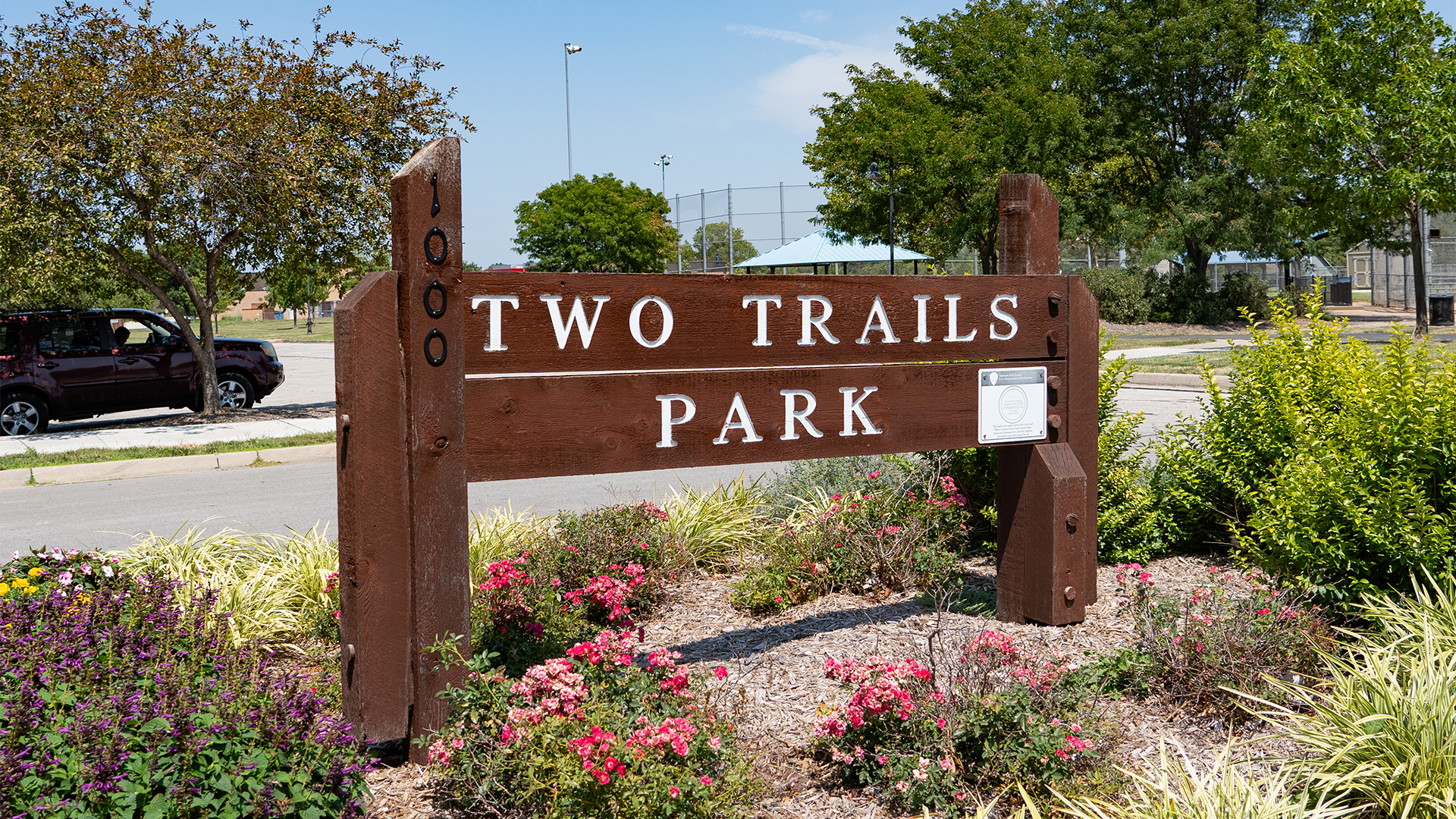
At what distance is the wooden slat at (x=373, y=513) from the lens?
3.13 meters

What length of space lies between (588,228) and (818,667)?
1693 inches

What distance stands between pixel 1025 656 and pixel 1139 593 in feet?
2.10

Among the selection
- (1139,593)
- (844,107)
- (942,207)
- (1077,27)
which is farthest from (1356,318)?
(1139,593)

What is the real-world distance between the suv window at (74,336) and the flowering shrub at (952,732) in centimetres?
1407

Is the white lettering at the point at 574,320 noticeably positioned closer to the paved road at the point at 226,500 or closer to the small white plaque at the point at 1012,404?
the small white plaque at the point at 1012,404

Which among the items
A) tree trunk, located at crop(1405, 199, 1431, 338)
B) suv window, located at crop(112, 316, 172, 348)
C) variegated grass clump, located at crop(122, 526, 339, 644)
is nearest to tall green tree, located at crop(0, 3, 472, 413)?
suv window, located at crop(112, 316, 172, 348)

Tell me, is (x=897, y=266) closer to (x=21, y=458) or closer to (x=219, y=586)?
(x=21, y=458)

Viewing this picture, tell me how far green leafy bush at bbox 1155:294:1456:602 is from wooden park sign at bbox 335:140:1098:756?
871mm

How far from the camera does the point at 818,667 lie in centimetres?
402

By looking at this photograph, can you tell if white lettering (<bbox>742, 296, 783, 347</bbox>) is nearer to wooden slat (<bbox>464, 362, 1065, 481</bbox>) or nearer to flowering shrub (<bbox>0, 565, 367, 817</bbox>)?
wooden slat (<bbox>464, 362, 1065, 481</bbox>)

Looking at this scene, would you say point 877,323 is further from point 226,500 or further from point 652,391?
point 226,500

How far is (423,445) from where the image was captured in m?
3.23

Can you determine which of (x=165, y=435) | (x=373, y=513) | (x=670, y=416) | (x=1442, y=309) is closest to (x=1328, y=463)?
(x=670, y=416)

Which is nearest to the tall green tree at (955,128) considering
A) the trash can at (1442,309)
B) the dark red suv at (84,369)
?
the trash can at (1442,309)
